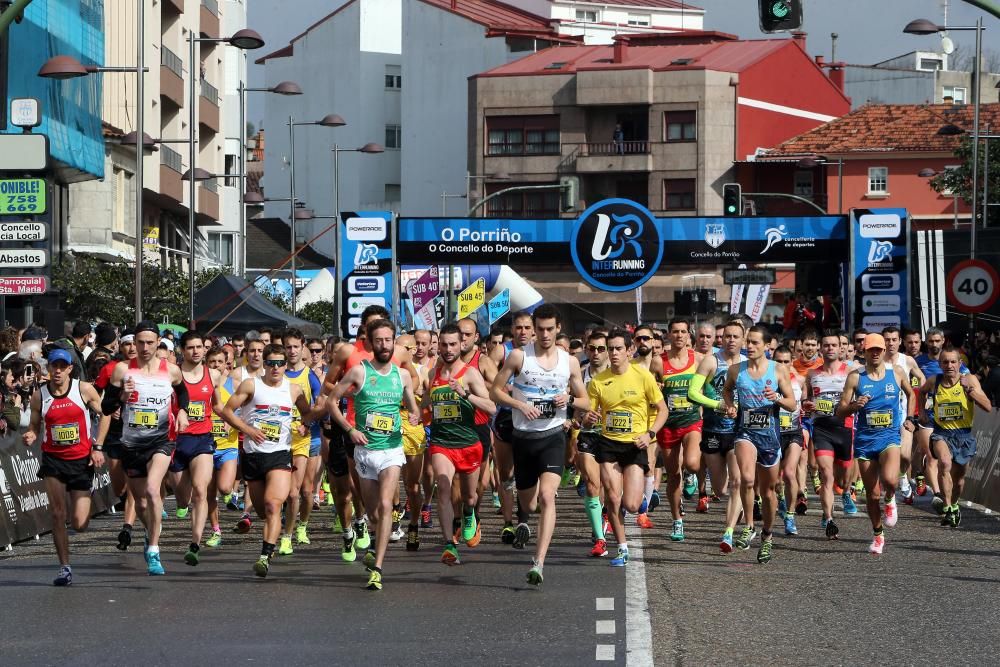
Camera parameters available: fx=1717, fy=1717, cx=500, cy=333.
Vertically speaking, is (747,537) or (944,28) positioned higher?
(944,28)

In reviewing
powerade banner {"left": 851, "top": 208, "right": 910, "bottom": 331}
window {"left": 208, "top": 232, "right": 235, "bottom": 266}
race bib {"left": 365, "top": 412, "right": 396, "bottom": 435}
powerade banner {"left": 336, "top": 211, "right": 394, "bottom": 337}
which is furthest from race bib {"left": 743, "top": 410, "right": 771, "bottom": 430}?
window {"left": 208, "top": 232, "right": 235, "bottom": 266}

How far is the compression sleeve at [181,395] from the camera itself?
1341cm

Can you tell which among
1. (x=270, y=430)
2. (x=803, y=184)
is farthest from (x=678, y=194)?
(x=270, y=430)

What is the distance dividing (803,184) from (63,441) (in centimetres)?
6696

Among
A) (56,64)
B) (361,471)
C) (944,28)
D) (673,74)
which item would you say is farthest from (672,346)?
(673,74)

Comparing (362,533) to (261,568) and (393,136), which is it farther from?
(393,136)

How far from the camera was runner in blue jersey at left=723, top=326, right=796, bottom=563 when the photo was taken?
13.7 m

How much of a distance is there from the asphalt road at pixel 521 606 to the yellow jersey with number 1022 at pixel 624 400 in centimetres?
103

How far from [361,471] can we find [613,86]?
64739 mm

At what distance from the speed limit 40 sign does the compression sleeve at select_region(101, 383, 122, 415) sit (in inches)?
476

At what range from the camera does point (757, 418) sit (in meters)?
13.7

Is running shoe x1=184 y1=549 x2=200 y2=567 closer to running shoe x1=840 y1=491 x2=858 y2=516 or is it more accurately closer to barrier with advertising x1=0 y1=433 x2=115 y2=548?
barrier with advertising x1=0 y1=433 x2=115 y2=548

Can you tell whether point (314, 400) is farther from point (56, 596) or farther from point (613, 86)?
point (613, 86)

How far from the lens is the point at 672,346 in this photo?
17062mm
